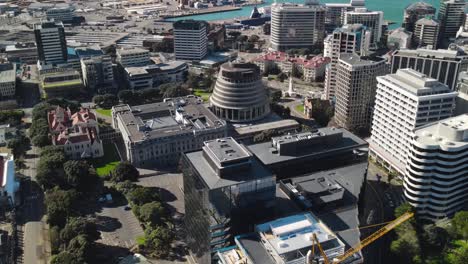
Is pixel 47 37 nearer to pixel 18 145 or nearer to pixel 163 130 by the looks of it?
pixel 18 145

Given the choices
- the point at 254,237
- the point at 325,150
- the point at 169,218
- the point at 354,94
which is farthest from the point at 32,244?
the point at 354,94

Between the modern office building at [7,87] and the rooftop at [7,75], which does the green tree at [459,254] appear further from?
the rooftop at [7,75]

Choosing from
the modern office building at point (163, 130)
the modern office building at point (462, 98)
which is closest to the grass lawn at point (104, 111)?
the modern office building at point (163, 130)

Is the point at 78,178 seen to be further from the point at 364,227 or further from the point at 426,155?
the point at 426,155

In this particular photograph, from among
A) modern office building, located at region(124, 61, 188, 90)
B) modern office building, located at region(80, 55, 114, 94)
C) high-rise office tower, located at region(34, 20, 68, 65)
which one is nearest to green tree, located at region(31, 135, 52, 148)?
modern office building, located at region(80, 55, 114, 94)

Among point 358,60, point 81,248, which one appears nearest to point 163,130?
point 81,248

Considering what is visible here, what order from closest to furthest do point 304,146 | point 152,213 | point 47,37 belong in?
point 152,213 → point 304,146 → point 47,37

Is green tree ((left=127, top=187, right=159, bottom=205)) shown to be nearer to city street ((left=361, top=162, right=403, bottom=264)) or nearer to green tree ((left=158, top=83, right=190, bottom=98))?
city street ((left=361, top=162, right=403, bottom=264))
